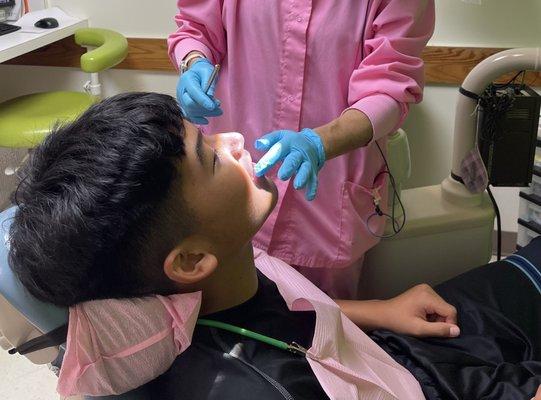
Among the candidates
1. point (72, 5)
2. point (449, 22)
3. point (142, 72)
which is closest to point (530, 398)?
point (449, 22)

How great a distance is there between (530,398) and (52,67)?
2.43 metres

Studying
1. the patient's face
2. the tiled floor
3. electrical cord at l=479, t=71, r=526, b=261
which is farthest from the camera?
the tiled floor

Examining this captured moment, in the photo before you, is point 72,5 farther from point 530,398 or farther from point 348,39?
point 530,398

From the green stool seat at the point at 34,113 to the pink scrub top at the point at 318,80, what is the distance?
2.90 feet

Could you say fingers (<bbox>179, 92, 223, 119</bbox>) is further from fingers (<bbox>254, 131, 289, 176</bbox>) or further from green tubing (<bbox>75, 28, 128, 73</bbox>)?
green tubing (<bbox>75, 28, 128, 73</bbox>)

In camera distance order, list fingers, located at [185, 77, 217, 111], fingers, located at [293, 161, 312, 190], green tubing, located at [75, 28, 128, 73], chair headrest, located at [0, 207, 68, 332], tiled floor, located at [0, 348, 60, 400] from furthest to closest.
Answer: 1. green tubing, located at [75, 28, 128, 73]
2. tiled floor, located at [0, 348, 60, 400]
3. fingers, located at [185, 77, 217, 111]
4. fingers, located at [293, 161, 312, 190]
5. chair headrest, located at [0, 207, 68, 332]

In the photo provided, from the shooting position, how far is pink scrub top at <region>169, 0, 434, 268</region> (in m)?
1.16

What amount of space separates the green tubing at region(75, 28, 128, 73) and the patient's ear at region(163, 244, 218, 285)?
1431 millimetres

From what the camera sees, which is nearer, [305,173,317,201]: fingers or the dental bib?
the dental bib

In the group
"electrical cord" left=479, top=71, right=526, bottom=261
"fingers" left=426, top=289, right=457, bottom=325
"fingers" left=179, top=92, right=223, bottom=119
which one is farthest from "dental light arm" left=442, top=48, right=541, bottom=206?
"fingers" left=179, top=92, right=223, bottom=119

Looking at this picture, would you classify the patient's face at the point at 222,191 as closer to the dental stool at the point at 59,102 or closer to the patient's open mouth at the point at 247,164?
the patient's open mouth at the point at 247,164

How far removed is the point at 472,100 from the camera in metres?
1.38

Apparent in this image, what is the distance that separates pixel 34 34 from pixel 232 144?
1689mm

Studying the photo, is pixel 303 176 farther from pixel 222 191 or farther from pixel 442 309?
pixel 442 309
